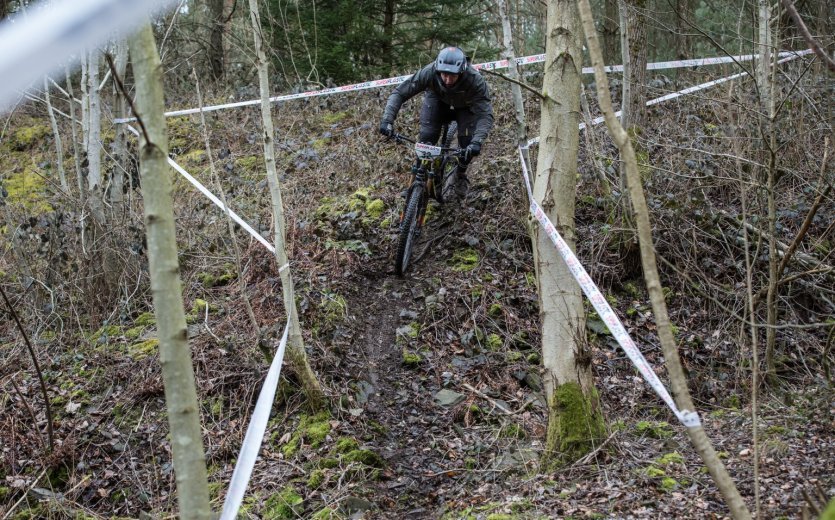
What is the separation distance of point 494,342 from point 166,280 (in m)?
4.52

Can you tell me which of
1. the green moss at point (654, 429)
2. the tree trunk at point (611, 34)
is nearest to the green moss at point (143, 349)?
the green moss at point (654, 429)

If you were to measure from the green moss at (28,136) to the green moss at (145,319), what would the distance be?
24.9ft

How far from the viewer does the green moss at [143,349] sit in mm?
5688

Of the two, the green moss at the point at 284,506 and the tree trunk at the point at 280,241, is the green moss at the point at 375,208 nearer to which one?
the tree trunk at the point at 280,241

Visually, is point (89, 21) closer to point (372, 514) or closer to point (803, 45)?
point (372, 514)

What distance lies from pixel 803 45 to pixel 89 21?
489 inches

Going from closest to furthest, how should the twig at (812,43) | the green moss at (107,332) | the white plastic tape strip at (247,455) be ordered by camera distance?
the twig at (812,43), the white plastic tape strip at (247,455), the green moss at (107,332)

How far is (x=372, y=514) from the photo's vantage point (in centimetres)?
406

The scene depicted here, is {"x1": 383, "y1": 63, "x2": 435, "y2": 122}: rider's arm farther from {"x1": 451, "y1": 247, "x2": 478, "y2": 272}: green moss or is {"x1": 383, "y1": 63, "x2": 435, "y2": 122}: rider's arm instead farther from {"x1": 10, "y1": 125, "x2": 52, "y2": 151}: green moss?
{"x1": 10, "y1": 125, "x2": 52, "y2": 151}: green moss

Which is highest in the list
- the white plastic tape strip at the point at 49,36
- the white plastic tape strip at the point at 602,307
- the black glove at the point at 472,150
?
the white plastic tape strip at the point at 49,36

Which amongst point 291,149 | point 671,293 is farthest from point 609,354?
point 291,149

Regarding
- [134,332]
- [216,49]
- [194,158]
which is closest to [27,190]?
[194,158]

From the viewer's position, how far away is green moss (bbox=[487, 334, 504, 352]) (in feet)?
19.7

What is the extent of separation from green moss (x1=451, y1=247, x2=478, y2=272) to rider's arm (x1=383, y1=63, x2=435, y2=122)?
63.5 inches
